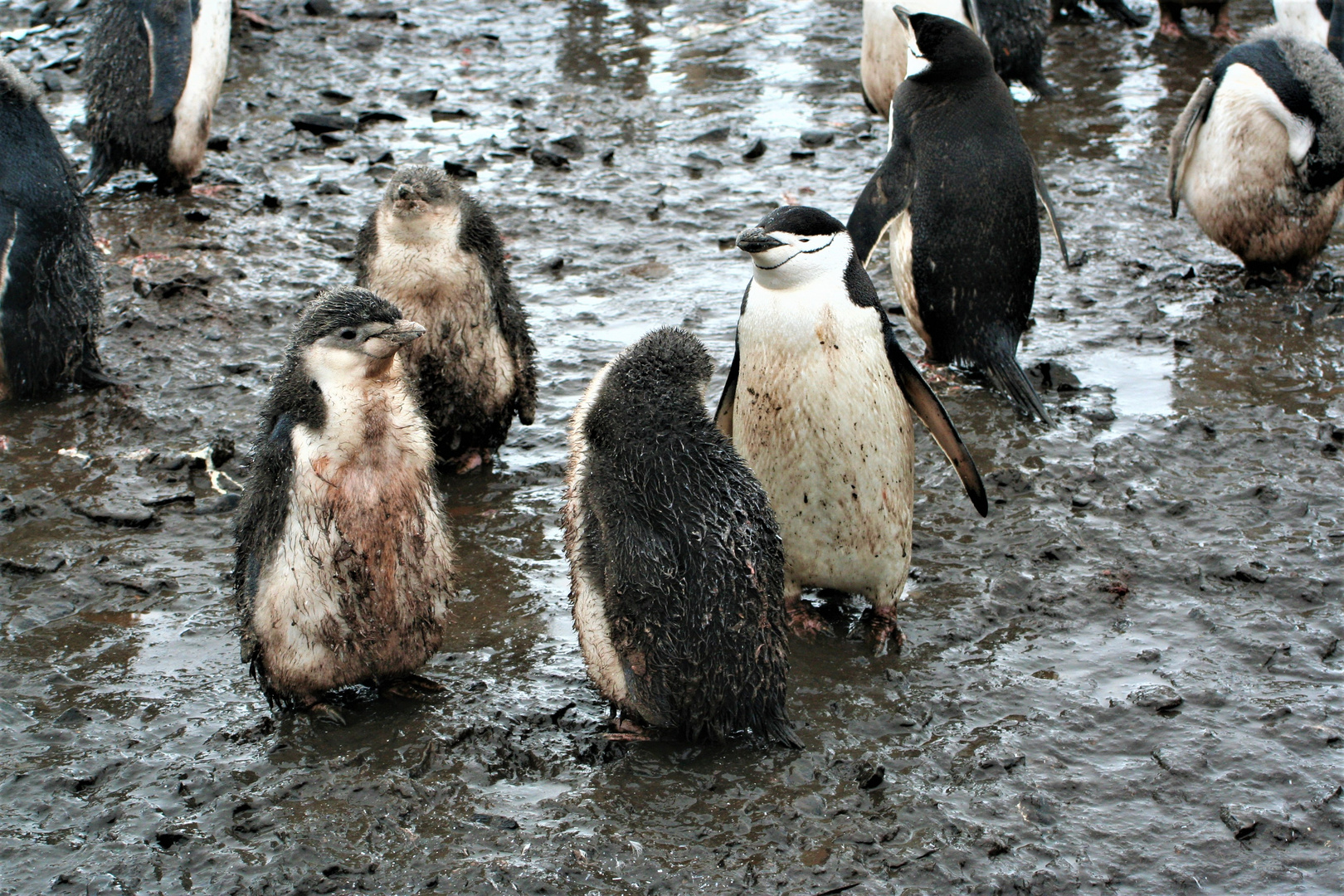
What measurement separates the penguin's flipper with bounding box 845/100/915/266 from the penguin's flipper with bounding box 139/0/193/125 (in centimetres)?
388

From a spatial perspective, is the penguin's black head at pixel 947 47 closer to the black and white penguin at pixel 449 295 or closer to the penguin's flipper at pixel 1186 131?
the penguin's flipper at pixel 1186 131

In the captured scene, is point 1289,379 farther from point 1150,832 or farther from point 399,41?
point 399,41

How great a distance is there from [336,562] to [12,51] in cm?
761

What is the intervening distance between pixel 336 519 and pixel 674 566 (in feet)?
2.77

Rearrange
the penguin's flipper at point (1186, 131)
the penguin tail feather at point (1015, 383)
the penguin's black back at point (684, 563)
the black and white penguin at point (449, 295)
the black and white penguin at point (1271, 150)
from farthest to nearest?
the penguin's flipper at point (1186, 131)
the black and white penguin at point (1271, 150)
the penguin tail feather at point (1015, 383)
the black and white penguin at point (449, 295)
the penguin's black back at point (684, 563)

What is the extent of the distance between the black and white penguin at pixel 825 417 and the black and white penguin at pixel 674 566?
54 centimetres

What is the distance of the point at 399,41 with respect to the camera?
9375 millimetres

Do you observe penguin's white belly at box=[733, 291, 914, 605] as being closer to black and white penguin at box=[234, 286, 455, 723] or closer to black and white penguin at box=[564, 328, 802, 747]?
black and white penguin at box=[564, 328, 802, 747]

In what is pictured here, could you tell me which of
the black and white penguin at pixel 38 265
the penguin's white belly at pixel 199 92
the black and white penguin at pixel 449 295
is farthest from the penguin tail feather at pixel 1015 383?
the penguin's white belly at pixel 199 92

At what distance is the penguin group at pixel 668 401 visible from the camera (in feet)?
10.1

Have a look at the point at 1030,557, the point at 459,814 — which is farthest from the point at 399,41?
the point at 459,814

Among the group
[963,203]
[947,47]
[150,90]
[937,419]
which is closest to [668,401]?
[937,419]

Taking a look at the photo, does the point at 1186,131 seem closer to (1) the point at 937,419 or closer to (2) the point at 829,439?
(1) the point at 937,419

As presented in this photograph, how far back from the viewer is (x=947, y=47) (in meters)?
5.20
